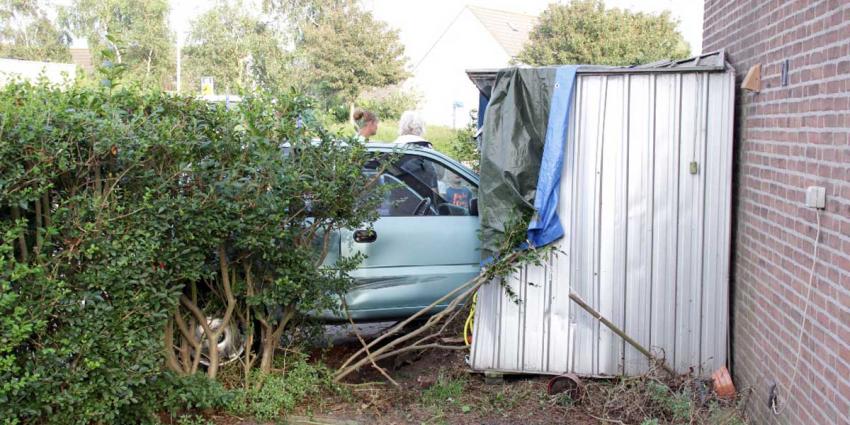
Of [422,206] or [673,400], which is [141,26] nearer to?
[422,206]

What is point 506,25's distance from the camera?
46531 millimetres

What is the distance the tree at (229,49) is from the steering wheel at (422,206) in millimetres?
29563

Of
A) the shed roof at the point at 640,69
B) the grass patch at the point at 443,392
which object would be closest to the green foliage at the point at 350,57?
the shed roof at the point at 640,69

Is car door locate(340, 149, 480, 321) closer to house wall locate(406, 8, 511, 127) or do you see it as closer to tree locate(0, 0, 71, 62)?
house wall locate(406, 8, 511, 127)

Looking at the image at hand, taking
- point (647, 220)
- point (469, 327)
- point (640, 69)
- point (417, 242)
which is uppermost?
point (640, 69)

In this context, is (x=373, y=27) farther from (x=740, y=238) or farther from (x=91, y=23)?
(x=740, y=238)

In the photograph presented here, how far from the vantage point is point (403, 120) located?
27.5 ft

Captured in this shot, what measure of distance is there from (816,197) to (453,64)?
4265 cm

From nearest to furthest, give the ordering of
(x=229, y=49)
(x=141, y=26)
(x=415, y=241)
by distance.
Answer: (x=415, y=241), (x=229, y=49), (x=141, y=26)

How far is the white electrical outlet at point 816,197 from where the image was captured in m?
3.68

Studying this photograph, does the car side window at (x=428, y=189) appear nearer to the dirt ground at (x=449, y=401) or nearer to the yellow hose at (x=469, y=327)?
the yellow hose at (x=469, y=327)

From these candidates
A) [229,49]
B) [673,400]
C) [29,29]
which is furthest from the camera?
[29,29]

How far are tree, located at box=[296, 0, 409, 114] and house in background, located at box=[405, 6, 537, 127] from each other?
388cm

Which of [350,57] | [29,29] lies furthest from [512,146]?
[29,29]
